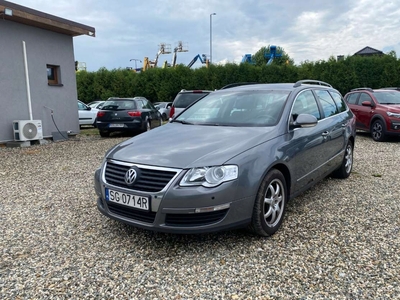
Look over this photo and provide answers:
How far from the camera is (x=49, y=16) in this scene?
33.2 feet

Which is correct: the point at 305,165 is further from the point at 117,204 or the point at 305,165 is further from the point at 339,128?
the point at 117,204

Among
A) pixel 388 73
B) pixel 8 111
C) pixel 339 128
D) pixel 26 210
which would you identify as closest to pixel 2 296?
pixel 26 210

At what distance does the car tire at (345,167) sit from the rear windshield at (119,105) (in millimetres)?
7947

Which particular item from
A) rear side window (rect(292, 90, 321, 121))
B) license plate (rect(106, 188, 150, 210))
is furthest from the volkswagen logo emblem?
rear side window (rect(292, 90, 321, 121))

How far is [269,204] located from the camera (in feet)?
10.5

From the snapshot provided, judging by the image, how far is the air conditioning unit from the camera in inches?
370

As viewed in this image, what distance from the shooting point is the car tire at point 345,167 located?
531 cm

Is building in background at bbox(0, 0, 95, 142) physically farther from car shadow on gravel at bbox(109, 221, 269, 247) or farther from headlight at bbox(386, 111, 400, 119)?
headlight at bbox(386, 111, 400, 119)

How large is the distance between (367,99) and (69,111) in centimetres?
996

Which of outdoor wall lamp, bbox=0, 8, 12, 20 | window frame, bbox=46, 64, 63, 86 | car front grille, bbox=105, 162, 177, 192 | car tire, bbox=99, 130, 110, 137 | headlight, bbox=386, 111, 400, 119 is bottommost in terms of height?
car tire, bbox=99, 130, 110, 137

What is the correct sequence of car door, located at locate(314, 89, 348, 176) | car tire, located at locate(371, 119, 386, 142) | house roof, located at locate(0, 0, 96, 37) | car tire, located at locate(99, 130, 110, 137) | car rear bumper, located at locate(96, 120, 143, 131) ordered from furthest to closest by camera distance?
1. car tire, located at locate(99, 130, 110, 137)
2. car rear bumper, located at locate(96, 120, 143, 131)
3. car tire, located at locate(371, 119, 386, 142)
4. house roof, located at locate(0, 0, 96, 37)
5. car door, located at locate(314, 89, 348, 176)

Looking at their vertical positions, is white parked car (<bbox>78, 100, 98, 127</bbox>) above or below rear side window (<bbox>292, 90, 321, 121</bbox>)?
below

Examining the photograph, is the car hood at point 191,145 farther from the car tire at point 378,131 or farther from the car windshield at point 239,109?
the car tire at point 378,131

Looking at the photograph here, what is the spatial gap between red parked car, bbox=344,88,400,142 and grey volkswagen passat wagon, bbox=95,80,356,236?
20.6 feet
